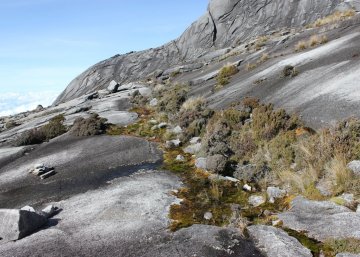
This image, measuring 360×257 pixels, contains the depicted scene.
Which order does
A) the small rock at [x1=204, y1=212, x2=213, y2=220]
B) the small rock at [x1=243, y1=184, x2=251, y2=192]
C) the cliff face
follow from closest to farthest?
the small rock at [x1=204, y1=212, x2=213, y2=220]
the small rock at [x1=243, y1=184, x2=251, y2=192]
the cliff face

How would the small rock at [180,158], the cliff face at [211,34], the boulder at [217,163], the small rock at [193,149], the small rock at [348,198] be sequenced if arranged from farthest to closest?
→ 1. the cliff face at [211,34]
2. the small rock at [193,149]
3. the small rock at [180,158]
4. the boulder at [217,163]
5. the small rock at [348,198]

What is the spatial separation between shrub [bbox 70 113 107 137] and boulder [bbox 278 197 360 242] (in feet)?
51.8

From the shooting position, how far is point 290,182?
13.2 m

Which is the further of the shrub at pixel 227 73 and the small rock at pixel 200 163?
the shrub at pixel 227 73

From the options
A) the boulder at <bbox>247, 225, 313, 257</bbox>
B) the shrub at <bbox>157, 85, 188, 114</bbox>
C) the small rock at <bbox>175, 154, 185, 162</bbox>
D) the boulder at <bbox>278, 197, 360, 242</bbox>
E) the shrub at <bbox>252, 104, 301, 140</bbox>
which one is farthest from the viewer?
the shrub at <bbox>157, 85, 188, 114</bbox>

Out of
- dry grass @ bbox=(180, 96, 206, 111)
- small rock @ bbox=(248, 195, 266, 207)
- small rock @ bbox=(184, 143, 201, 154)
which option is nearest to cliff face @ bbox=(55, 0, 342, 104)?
dry grass @ bbox=(180, 96, 206, 111)

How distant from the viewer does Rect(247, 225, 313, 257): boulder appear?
913cm

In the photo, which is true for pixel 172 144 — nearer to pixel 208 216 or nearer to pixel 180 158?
pixel 180 158

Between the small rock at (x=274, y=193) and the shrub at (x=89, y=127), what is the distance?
1440cm

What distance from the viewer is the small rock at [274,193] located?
12.8 metres

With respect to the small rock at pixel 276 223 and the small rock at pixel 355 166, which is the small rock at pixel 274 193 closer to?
the small rock at pixel 276 223

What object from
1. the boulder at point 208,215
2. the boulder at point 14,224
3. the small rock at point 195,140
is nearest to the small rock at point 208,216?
the boulder at point 208,215

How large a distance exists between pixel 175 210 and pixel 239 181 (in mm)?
3616

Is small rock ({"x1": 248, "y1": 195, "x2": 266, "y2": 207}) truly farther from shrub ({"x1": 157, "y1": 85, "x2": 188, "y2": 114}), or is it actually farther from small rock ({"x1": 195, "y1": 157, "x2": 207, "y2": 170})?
shrub ({"x1": 157, "y1": 85, "x2": 188, "y2": 114})
